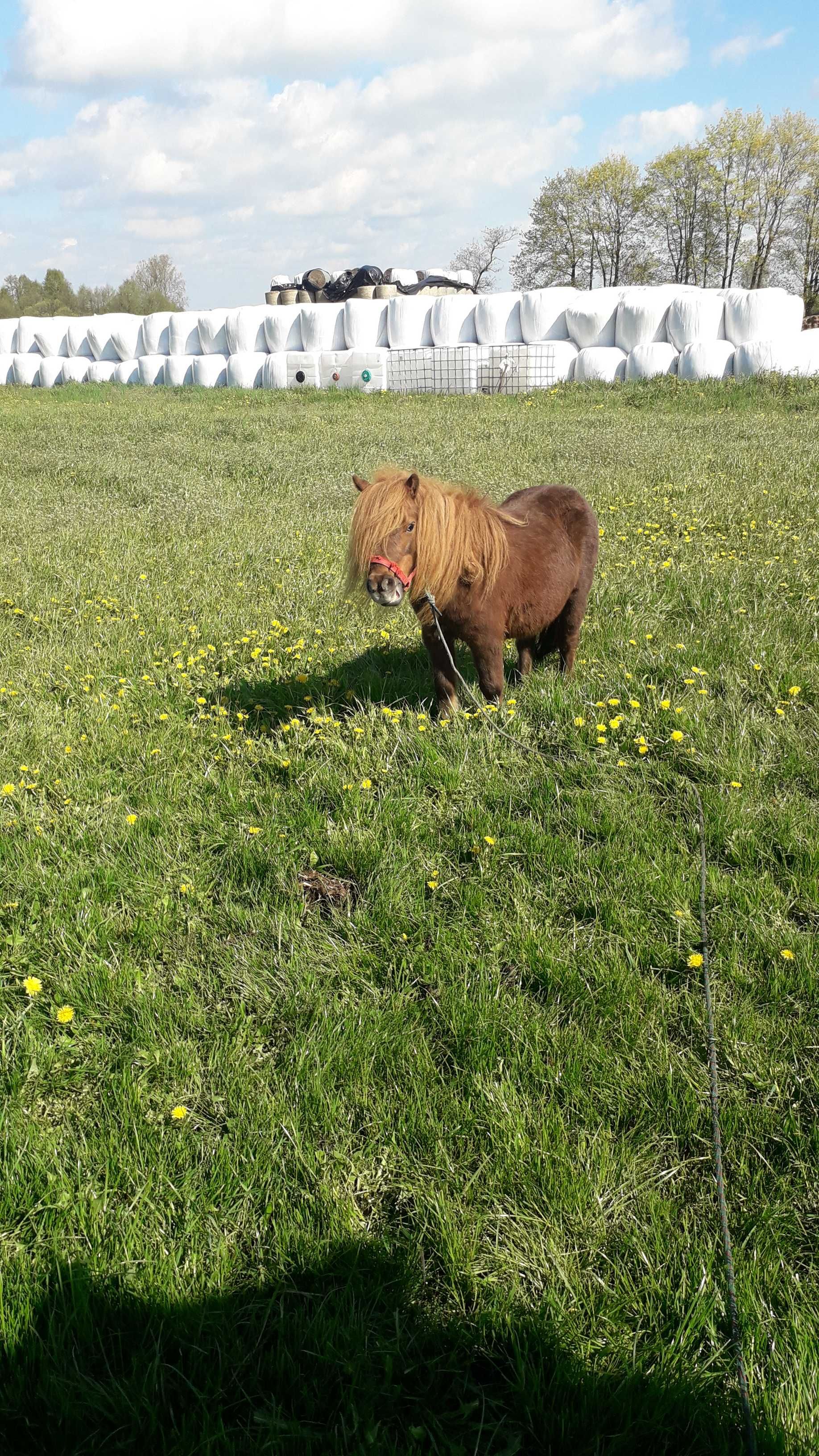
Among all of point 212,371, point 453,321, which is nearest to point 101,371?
point 212,371

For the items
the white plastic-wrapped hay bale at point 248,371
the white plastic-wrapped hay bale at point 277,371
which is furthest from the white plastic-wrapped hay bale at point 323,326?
the white plastic-wrapped hay bale at point 248,371

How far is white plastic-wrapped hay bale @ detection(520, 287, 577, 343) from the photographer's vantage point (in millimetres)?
23625

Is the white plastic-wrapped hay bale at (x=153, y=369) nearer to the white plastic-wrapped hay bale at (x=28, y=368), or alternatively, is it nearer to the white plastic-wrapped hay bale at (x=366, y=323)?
the white plastic-wrapped hay bale at (x=28, y=368)

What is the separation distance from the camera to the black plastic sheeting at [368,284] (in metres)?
32.6

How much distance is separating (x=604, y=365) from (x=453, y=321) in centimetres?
535

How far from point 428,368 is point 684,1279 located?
2548 cm

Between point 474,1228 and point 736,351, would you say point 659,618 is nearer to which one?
point 474,1228

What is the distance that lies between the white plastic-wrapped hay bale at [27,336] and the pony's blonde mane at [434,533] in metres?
38.2

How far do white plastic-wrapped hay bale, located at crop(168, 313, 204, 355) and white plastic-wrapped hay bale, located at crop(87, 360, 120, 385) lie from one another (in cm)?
355

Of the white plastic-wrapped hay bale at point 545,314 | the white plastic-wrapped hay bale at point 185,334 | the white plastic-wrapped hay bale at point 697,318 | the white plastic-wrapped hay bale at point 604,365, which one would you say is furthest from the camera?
the white plastic-wrapped hay bale at point 185,334

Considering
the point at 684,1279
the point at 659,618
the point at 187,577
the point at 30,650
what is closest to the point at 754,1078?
the point at 684,1279

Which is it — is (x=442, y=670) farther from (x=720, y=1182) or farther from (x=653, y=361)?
(x=653, y=361)

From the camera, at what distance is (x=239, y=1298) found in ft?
6.43

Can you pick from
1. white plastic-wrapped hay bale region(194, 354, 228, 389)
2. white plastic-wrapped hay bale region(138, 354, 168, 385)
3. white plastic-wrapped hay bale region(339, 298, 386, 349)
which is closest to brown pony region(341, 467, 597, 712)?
white plastic-wrapped hay bale region(339, 298, 386, 349)
